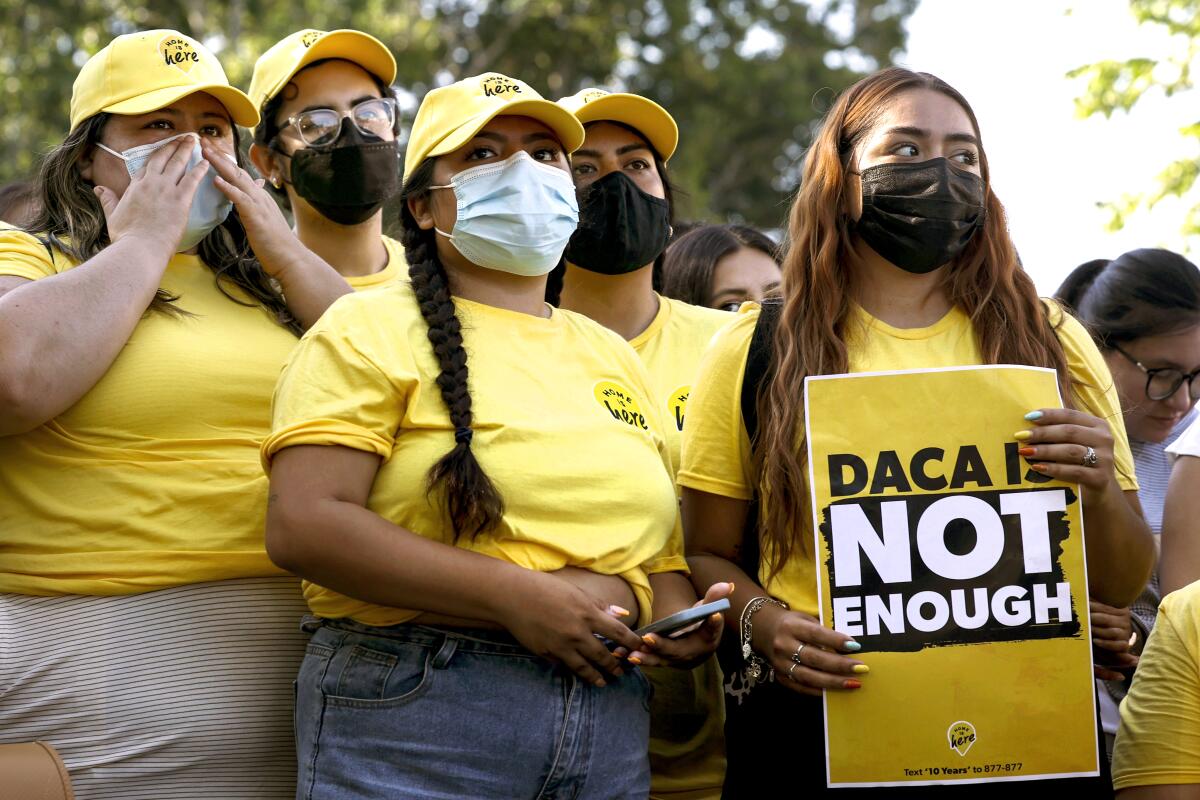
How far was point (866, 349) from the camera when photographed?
3.36 metres

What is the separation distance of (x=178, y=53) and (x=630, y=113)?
1450 millimetres

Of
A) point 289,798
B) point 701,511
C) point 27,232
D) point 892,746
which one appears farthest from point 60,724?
point 892,746

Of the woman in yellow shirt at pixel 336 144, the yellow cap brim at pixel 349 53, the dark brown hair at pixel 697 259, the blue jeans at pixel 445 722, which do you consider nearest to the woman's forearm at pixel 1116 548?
the blue jeans at pixel 445 722

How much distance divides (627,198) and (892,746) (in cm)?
205

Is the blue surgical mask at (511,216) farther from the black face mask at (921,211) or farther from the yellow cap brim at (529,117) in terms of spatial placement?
the black face mask at (921,211)

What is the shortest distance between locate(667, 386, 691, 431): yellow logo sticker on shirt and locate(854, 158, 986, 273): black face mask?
90 cm

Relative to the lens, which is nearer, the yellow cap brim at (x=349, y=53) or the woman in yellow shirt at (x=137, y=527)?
the woman in yellow shirt at (x=137, y=527)

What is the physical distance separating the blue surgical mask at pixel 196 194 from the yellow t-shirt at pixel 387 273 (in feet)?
2.23

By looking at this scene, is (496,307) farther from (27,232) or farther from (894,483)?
(27,232)

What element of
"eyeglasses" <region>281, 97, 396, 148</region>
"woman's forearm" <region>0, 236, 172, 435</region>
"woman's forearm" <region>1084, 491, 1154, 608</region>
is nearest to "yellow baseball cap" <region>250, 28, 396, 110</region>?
"eyeglasses" <region>281, 97, 396, 148</region>

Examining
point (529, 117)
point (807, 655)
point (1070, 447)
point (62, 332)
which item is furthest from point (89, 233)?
point (1070, 447)

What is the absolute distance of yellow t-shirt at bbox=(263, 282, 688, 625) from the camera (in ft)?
9.54

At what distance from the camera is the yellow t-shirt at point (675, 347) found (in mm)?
4215

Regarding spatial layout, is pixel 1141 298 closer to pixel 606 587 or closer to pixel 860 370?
pixel 860 370
